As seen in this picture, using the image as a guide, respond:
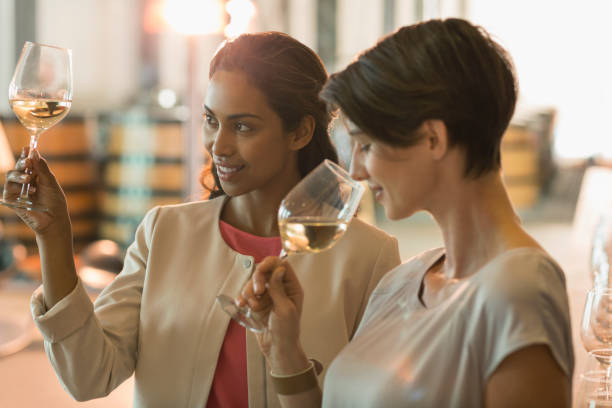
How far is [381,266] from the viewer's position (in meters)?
1.51

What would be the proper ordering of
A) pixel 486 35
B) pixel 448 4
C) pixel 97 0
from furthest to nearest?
pixel 97 0
pixel 448 4
pixel 486 35

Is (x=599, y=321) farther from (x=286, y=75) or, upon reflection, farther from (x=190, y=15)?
(x=190, y=15)

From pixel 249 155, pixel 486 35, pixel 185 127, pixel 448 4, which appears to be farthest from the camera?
pixel 185 127

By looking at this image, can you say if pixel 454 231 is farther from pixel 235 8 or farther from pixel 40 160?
pixel 235 8

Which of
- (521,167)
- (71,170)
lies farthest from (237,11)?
(521,167)

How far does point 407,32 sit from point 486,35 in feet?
0.34

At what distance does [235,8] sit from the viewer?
15.8 ft

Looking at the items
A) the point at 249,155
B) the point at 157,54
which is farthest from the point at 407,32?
the point at 157,54

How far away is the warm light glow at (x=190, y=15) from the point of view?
4.40 meters

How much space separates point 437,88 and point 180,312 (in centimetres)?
70

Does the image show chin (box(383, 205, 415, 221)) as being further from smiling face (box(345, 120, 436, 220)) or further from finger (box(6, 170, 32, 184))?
finger (box(6, 170, 32, 184))

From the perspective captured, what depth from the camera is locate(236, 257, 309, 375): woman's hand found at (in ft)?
3.84

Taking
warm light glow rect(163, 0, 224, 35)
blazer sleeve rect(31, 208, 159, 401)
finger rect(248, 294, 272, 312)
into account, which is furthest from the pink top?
warm light glow rect(163, 0, 224, 35)

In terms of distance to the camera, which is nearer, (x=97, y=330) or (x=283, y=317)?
(x=283, y=317)
